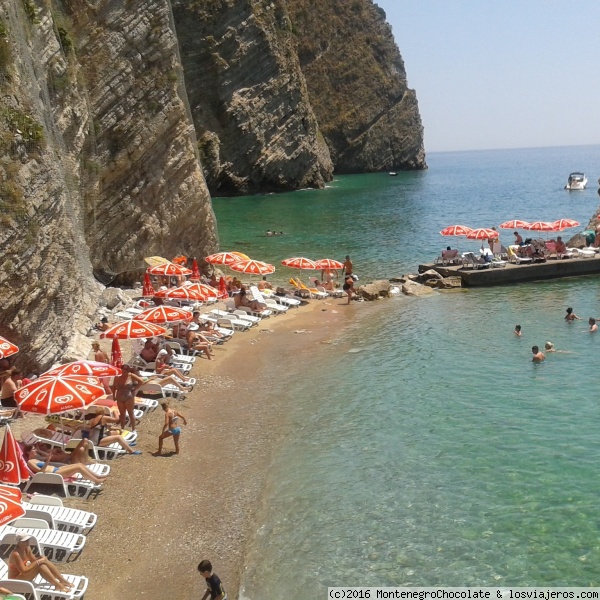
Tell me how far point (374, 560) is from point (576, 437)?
6.45m

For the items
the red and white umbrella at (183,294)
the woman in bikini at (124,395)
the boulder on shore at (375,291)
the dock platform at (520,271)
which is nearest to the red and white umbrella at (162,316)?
the red and white umbrella at (183,294)

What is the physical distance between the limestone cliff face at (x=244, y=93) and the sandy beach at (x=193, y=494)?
65.2 meters

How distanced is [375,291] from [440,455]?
15449mm

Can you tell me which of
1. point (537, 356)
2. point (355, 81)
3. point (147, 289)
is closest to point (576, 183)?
point (355, 81)

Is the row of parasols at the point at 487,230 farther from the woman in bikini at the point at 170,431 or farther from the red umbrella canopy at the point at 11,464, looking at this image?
the red umbrella canopy at the point at 11,464

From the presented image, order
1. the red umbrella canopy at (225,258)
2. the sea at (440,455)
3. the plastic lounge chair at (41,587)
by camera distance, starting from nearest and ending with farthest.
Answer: the plastic lounge chair at (41,587)
the sea at (440,455)
the red umbrella canopy at (225,258)

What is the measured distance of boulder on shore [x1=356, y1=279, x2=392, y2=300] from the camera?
2934cm

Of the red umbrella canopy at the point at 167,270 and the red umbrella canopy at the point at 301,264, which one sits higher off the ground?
the red umbrella canopy at the point at 167,270

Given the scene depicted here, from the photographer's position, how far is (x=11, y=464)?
1178 centimetres

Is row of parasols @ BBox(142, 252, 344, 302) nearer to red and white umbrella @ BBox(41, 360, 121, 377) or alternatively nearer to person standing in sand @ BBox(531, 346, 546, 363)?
red and white umbrella @ BBox(41, 360, 121, 377)

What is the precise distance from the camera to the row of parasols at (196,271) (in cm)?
2230

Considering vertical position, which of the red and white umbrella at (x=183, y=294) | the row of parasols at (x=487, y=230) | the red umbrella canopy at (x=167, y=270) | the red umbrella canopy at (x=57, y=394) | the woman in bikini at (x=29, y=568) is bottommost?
the row of parasols at (x=487, y=230)

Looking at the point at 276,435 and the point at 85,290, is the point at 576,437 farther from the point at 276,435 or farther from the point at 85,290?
the point at 85,290

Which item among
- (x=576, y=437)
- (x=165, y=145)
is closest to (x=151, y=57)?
(x=165, y=145)
